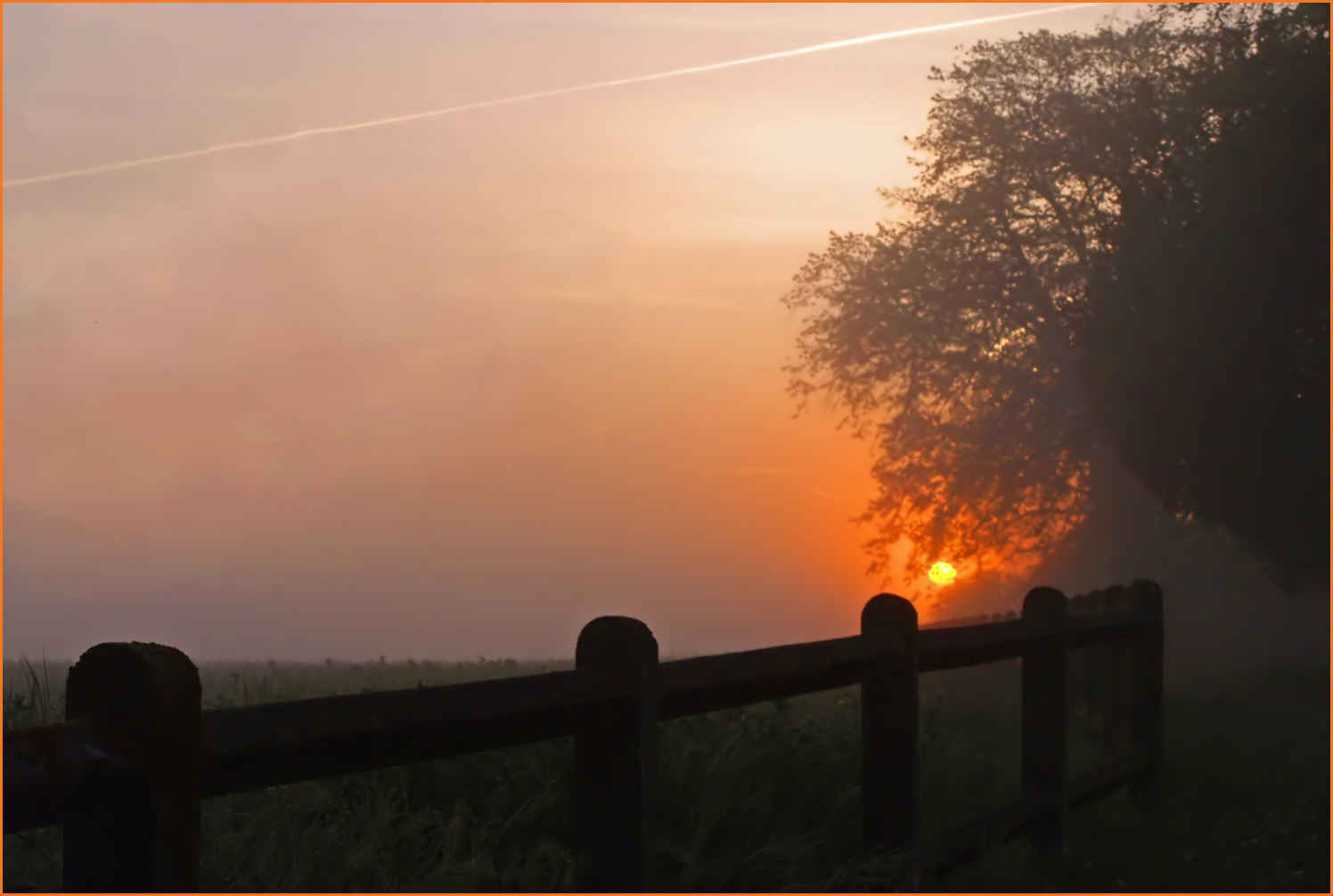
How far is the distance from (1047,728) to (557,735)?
14.9 ft

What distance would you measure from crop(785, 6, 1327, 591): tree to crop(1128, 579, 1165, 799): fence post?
10.6 meters

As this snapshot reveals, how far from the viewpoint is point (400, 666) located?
650 inches

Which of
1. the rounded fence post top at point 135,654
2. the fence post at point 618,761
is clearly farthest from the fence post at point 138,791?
the fence post at point 618,761

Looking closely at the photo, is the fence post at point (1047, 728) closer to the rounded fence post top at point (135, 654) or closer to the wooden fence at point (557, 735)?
the wooden fence at point (557, 735)

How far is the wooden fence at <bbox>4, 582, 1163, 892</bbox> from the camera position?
2713 millimetres

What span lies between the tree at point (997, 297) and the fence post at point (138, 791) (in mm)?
19081

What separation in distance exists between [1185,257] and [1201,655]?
798 cm

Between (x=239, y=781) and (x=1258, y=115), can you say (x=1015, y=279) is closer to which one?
(x=1258, y=115)

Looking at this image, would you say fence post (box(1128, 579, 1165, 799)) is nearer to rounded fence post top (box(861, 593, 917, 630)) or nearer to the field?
the field

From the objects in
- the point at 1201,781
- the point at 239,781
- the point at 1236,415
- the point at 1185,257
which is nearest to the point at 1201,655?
the point at 1236,415

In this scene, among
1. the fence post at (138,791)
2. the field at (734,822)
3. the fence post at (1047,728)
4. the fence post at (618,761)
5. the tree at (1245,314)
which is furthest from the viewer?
the tree at (1245,314)

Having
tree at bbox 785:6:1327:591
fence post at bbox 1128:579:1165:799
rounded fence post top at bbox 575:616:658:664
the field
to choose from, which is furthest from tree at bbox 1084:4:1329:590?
rounded fence post top at bbox 575:616:658:664

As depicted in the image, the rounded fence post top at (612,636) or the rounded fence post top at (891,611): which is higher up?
the rounded fence post top at (891,611)

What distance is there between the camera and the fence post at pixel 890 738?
228 inches
